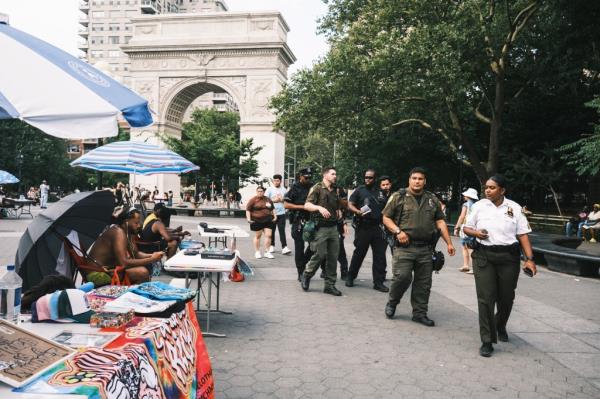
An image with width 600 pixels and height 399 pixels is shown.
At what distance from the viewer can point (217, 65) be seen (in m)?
35.3

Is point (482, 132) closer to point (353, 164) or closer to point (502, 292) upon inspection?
point (353, 164)

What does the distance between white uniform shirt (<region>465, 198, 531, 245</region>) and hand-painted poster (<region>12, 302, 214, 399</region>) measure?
3200mm

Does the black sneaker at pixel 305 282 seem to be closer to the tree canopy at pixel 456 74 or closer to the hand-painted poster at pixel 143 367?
the hand-painted poster at pixel 143 367

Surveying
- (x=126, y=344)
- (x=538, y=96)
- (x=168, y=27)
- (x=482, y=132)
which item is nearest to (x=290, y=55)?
(x=168, y=27)

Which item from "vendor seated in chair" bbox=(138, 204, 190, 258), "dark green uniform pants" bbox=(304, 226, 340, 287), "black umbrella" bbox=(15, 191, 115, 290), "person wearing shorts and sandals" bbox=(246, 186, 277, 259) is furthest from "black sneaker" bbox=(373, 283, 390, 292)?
"black umbrella" bbox=(15, 191, 115, 290)

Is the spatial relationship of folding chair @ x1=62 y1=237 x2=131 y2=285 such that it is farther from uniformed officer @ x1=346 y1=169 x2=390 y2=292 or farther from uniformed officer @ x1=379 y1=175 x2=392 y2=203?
uniformed officer @ x1=379 y1=175 x2=392 y2=203

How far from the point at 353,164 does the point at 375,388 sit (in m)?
30.2

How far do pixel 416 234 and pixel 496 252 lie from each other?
1098 millimetres

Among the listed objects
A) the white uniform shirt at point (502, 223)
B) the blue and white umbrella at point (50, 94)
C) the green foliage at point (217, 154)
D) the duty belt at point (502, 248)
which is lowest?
the duty belt at point (502, 248)

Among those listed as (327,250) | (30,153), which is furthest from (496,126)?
(30,153)

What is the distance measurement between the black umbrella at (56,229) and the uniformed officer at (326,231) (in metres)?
3.06

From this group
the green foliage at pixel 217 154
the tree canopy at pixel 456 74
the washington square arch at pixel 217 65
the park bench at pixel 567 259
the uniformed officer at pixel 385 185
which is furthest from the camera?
the washington square arch at pixel 217 65

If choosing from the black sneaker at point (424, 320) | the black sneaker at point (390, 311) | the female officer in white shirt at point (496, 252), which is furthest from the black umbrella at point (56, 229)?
the female officer in white shirt at point (496, 252)

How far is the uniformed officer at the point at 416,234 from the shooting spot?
605 cm
